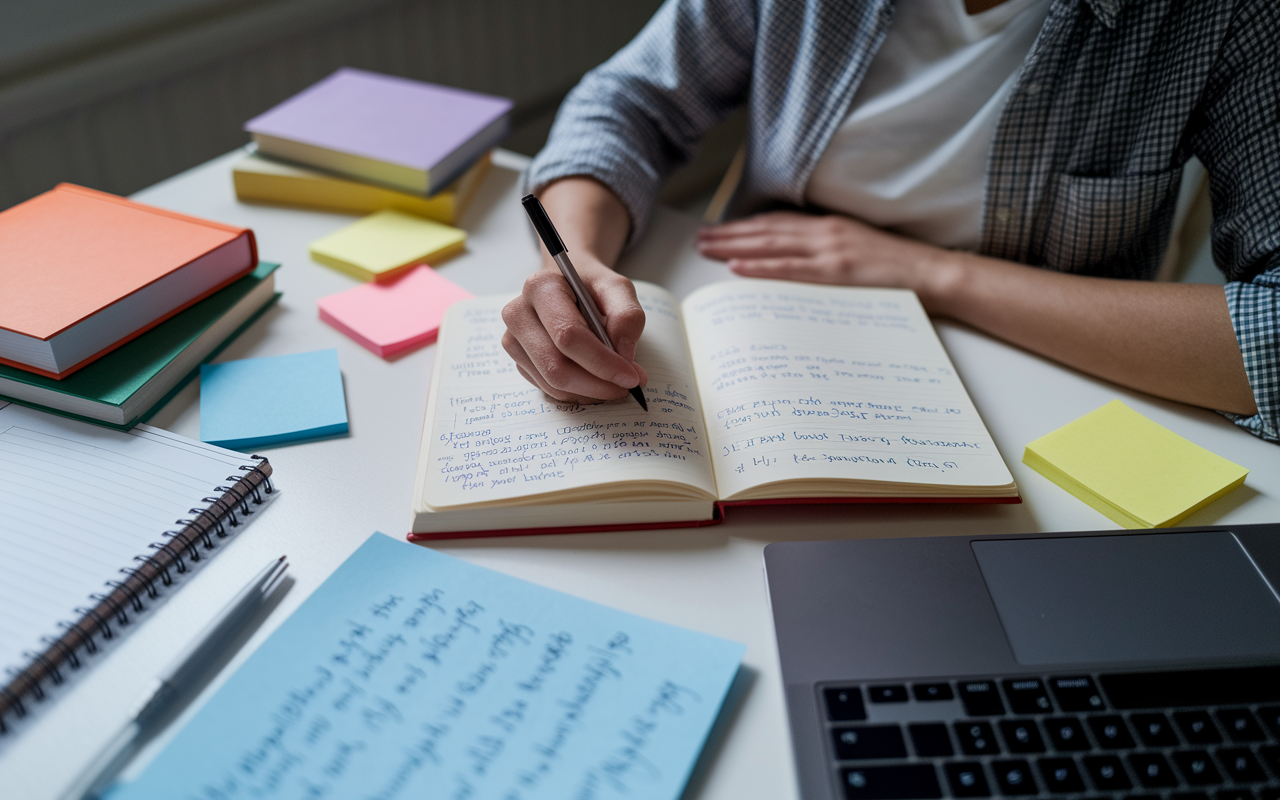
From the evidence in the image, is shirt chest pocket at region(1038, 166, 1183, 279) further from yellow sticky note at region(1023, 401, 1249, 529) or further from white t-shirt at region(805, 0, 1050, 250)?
yellow sticky note at region(1023, 401, 1249, 529)

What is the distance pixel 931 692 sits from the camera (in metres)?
0.41

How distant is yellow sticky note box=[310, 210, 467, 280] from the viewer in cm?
79

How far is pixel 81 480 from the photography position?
0.52 metres

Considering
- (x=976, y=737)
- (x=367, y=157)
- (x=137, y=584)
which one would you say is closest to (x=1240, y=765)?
(x=976, y=737)

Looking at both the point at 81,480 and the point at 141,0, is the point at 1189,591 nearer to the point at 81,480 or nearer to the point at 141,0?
the point at 81,480

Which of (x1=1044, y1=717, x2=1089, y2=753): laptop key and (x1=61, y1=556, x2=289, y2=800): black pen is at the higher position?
(x1=61, y1=556, x2=289, y2=800): black pen

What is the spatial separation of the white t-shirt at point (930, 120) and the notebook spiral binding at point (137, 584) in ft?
2.18

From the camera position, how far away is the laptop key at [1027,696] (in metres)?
0.41

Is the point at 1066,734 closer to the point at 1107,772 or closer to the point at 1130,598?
the point at 1107,772

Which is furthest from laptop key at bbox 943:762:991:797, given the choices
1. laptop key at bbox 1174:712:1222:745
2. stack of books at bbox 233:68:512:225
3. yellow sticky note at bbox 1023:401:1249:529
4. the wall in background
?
the wall in background

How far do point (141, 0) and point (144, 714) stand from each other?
1196 mm

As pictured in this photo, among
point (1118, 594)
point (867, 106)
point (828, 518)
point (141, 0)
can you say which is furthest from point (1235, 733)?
point (141, 0)

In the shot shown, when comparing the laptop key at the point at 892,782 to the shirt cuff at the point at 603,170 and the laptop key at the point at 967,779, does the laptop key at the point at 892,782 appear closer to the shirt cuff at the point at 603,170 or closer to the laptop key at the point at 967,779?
the laptop key at the point at 967,779

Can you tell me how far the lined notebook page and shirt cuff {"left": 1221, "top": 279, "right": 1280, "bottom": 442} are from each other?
748 millimetres
